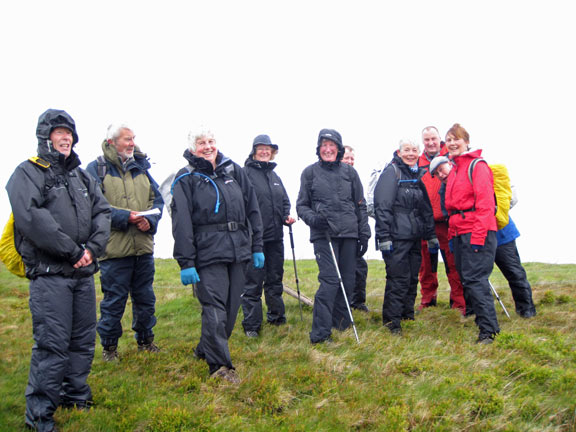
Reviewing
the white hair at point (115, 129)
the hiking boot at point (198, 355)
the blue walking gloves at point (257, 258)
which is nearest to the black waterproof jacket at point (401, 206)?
the blue walking gloves at point (257, 258)

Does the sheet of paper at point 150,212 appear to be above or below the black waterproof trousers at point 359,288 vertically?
above

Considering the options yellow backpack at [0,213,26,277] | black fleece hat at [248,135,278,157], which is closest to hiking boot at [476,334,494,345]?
black fleece hat at [248,135,278,157]

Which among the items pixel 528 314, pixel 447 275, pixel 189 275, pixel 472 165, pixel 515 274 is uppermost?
pixel 472 165

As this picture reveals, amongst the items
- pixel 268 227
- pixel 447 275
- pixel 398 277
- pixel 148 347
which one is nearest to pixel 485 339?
pixel 398 277

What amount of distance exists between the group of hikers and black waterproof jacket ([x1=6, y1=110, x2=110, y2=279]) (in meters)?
0.01

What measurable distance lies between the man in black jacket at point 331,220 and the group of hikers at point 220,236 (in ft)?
0.06

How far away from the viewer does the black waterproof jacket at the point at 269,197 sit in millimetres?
7785

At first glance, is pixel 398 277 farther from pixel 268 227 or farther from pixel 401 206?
pixel 268 227

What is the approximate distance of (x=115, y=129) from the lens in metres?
6.24

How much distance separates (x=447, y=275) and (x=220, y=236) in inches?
204

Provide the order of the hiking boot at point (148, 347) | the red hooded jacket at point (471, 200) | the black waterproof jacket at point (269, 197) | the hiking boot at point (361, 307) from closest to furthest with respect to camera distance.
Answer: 1. the hiking boot at point (148, 347)
2. the red hooded jacket at point (471, 200)
3. the black waterproof jacket at point (269, 197)
4. the hiking boot at point (361, 307)

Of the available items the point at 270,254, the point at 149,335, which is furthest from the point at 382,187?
the point at 149,335

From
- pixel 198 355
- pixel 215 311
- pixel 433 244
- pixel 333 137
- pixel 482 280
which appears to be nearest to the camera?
pixel 215 311

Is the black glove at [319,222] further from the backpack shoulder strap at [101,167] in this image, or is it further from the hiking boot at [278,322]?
the backpack shoulder strap at [101,167]
